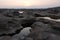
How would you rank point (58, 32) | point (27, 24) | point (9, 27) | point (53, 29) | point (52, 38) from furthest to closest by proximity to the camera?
1. point (27, 24)
2. point (9, 27)
3. point (53, 29)
4. point (58, 32)
5. point (52, 38)

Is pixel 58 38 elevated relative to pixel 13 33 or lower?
elevated

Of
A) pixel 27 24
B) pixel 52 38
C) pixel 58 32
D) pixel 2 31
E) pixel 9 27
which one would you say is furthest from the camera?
pixel 27 24

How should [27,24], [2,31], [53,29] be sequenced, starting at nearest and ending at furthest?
[53,29] → [2,31] → [27,24]

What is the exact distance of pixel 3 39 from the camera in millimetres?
6191

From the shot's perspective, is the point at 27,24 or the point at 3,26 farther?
the point at 27,24

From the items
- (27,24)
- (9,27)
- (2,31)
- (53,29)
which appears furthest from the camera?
(27,24)

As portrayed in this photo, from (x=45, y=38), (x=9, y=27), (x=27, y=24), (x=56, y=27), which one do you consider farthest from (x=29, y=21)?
Result: (x=45, y=38)

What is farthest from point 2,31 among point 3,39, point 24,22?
point 24,22

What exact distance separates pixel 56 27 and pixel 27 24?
7491 mm

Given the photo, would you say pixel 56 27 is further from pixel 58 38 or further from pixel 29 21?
pixel 29 21

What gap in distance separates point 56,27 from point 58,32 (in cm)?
59

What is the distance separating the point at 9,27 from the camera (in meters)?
8.94

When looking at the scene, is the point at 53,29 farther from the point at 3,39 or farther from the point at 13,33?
the point at 13,33

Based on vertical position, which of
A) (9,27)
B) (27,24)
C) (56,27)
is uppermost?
(56,27)
